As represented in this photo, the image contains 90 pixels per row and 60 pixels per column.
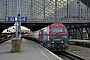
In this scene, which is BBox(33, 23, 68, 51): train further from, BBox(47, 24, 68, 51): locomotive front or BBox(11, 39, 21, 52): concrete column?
BBox(11, 39, 21, 52): concrete column

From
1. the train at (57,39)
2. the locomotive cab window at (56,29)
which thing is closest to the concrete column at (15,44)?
the train at (57,39)

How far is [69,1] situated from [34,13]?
41.1ft

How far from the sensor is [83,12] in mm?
75812

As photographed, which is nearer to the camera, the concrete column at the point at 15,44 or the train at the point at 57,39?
the concrete column at the point at 15,44

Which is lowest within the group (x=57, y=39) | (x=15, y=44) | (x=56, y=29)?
(x=15, y=44)

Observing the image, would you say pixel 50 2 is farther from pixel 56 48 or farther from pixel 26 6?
pixel 56 48

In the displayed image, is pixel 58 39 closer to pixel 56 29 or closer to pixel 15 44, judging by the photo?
pixel 56 29

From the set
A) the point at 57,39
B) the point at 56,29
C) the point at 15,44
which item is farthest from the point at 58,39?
the point at 15,44

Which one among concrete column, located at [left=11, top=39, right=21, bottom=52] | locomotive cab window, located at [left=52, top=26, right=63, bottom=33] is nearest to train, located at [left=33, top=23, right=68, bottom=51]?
locomotive cab window, located at [left=52, top=26, right=63, bottom=33]

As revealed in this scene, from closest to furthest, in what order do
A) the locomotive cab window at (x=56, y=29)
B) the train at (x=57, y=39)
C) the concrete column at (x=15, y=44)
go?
1. the concrete column at (x=15, y=44)
2. the train at (x=57, y=39)
3. the locomotive cab window at (x=56, y=29)

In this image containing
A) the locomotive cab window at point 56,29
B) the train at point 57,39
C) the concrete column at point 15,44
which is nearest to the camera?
the concrete column at point 15,44

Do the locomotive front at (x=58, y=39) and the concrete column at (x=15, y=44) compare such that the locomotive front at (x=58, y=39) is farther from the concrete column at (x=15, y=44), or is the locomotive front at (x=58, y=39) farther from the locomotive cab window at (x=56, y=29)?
the concrete column at (x=15, y=44)

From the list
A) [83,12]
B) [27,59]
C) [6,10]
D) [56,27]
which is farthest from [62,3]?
[27,59]

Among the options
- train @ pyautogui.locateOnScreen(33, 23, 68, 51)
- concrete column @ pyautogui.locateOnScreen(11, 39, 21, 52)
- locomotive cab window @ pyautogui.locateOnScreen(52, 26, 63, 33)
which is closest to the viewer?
concrete column @ pyautogui.locateOnScreen(11, 39, 21, 52)
